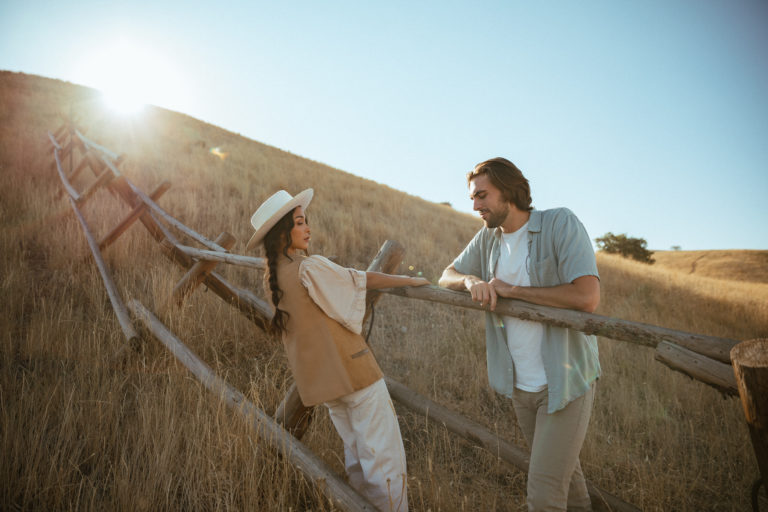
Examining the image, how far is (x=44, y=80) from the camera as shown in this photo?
72.6 feet

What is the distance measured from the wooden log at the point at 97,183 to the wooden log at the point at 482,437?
599cm

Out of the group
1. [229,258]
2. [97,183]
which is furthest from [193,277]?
[97,183]

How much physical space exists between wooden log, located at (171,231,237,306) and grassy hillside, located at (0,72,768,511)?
26cm

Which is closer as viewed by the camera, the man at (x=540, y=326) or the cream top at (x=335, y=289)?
the man at (x=540, y=326)

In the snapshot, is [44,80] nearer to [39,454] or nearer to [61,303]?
[61,303]

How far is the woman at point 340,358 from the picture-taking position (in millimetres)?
1974

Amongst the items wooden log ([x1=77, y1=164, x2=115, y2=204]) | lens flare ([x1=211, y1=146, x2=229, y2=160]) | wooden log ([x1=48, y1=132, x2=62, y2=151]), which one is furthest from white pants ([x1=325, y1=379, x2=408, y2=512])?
lens flare ([x1=211, y1=146, x2=229, y2=160])

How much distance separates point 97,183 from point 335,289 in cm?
629

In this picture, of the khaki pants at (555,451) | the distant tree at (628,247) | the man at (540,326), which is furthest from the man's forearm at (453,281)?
the distant tree at (628,247)

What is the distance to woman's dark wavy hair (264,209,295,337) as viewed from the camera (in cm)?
207

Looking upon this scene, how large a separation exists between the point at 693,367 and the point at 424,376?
319 centimetres

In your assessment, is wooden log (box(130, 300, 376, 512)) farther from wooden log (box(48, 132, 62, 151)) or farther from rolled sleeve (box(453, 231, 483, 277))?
wooden log (box(48, 132, 62, 151))

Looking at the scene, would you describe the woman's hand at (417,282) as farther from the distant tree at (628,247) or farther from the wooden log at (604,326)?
the distant tree at (628,247)

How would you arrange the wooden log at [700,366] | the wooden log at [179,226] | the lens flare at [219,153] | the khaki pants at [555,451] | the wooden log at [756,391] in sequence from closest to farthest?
the wooden log at [756,391], the wooden log at [700,366], the khaki pants at [555,451], the wooden log at [179,226], the lens flare at [219,153]
